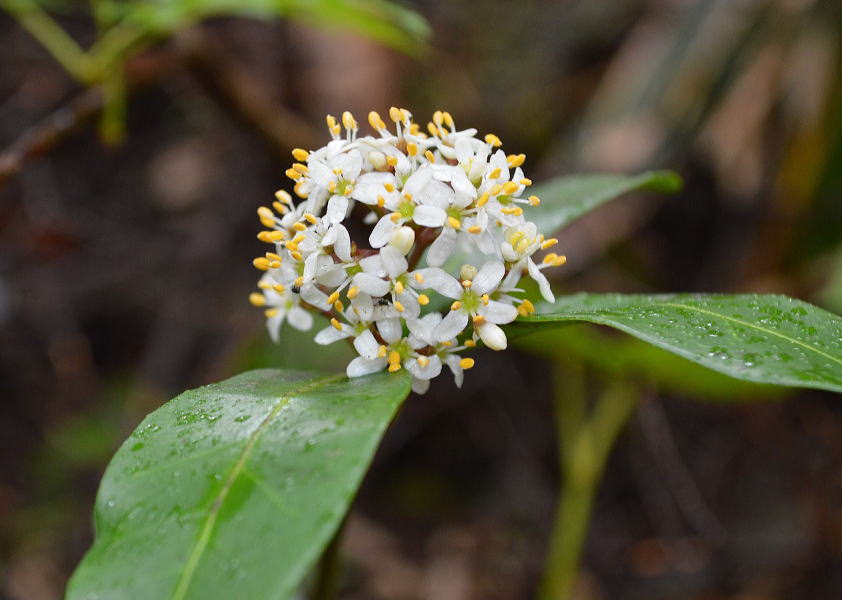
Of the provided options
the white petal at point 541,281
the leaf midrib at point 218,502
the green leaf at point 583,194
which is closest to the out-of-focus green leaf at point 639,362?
the green leaf at point 583,194

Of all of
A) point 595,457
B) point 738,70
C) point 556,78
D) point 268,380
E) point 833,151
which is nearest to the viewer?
point 268,380

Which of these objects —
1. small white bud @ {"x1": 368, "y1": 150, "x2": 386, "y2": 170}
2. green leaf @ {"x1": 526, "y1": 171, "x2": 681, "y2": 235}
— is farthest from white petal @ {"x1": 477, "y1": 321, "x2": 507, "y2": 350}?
green leaf @ {"x1": 526, "y1": 171, "x2": 681, "y2": 235}

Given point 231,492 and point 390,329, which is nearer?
point 231,492

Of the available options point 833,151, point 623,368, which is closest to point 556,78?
point 833,151

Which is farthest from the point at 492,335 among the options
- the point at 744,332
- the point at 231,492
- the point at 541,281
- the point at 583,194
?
the point at 583,194

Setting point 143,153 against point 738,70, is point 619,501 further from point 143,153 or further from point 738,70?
point 143,153

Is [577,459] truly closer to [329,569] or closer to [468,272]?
[329,569]

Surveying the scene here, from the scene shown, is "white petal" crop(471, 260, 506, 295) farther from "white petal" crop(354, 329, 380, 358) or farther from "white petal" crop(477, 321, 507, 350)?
"white petal" crop(354, 329, 380, 358)
